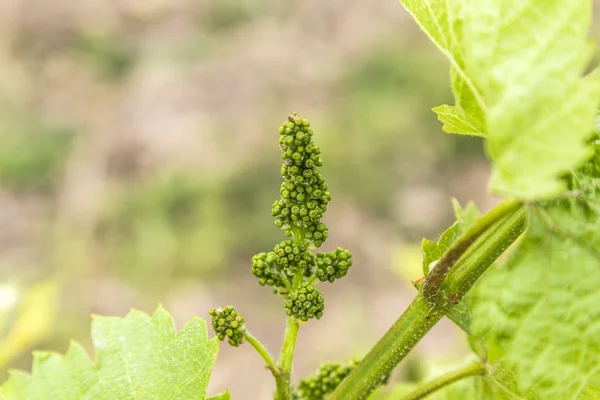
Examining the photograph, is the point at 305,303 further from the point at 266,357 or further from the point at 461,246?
the point at 461,246

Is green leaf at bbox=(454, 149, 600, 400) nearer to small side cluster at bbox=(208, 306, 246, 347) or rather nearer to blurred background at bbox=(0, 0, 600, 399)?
small side cluster at bbox=(208, 306, 246, 347)

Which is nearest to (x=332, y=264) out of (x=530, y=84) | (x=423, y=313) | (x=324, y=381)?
(x=423, y=313)

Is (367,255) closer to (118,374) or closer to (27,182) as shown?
(27,182)

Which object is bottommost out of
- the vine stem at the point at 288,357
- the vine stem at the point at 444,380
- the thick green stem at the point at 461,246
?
the vine stem at the point at 444,380

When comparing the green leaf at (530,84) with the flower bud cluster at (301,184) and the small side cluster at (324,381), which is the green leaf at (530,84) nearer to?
the flower bud cluster at (301,184)

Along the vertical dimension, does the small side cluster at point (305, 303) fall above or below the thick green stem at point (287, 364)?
above

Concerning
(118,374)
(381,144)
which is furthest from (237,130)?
(118,374)

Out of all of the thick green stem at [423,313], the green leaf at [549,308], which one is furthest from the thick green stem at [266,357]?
the green leaf at [549,308]
